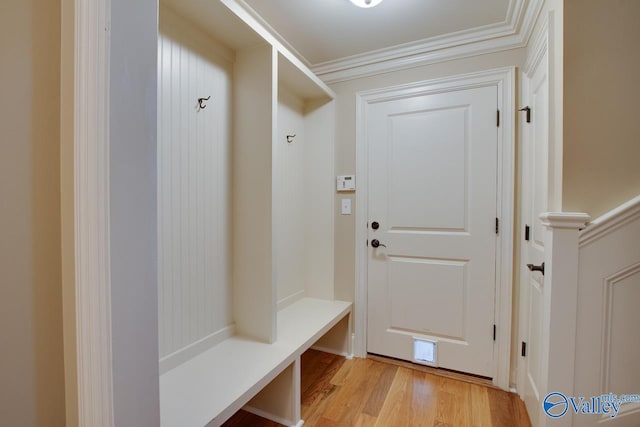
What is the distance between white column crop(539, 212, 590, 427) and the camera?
45.0 inches

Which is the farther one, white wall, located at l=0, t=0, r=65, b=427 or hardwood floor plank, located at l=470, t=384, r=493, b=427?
hardwood floor plank, located at l=470, t=384, r=493, b=427

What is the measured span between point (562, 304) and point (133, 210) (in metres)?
1.55

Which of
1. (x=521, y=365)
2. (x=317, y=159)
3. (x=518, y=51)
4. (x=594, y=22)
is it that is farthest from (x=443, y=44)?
(x=521, y=365)

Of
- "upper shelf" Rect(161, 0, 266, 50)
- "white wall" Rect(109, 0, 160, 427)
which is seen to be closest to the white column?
"white wall" Rect(109, 0, 160, 427)

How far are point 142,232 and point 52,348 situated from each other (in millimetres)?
351

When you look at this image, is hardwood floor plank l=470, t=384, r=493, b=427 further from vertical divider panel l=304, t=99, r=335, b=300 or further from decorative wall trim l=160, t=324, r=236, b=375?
decorative wall trim l=160, t=324, r=236, b=375

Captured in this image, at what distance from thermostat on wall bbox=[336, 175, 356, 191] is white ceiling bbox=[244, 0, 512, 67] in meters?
0.94

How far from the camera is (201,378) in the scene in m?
1.27

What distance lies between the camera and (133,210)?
688 millimetres

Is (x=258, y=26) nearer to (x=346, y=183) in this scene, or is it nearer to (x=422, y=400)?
(x=346, y=183)

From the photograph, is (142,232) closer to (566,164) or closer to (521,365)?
(566,164)

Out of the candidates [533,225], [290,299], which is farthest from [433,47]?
[290,299]

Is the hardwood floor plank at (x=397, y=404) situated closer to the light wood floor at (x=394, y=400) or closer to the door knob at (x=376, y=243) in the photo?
the light wood floor at (x=394, y=400)

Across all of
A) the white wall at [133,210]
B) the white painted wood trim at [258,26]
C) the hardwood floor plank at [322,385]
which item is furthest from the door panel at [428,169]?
the white wall at [133,210]
